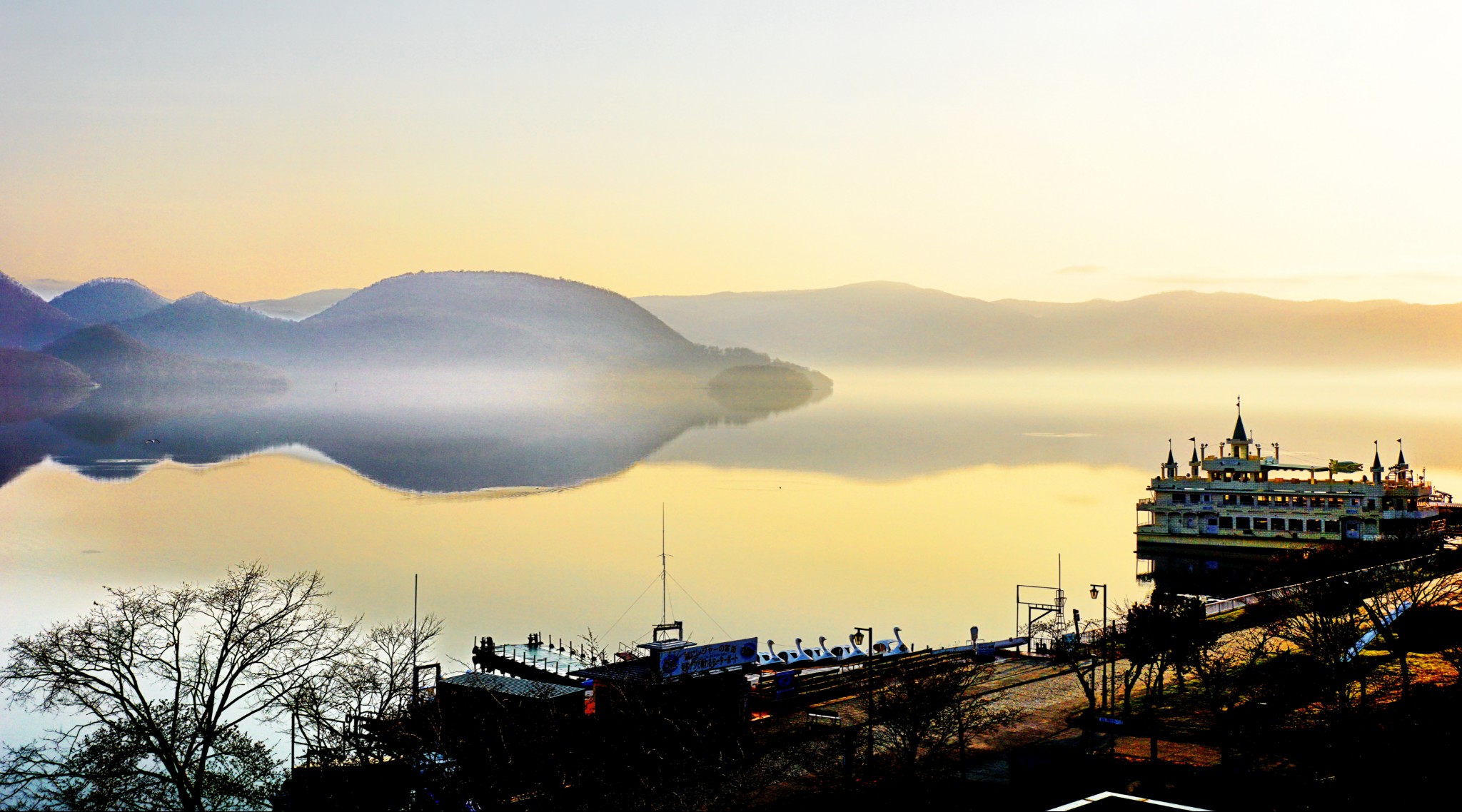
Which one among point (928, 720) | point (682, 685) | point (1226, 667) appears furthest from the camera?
point (1226, 667)

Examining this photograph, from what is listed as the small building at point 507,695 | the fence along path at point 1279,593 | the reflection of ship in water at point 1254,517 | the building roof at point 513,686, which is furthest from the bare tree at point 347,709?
the reflection of ship in water at point 1254,517

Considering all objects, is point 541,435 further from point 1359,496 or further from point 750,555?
point 1359,496

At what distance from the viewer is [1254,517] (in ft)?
181

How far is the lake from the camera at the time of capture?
4197 centimetres

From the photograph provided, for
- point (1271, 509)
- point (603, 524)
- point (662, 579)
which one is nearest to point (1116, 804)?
point (662, 579)

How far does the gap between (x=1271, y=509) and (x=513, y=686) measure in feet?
141

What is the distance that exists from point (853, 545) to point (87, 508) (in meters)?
42.7

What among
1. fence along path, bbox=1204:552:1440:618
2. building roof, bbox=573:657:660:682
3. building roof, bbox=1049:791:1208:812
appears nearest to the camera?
building roof, bbox=1049:791:1208:812

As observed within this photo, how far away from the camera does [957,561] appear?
5269 centimetres

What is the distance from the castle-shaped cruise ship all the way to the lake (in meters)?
3.38

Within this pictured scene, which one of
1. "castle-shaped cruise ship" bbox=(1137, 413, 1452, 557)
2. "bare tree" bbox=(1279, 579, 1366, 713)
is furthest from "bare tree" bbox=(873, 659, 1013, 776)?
"castle-shaped cruise ship" bbox=(1137, 413, 1452, 557)

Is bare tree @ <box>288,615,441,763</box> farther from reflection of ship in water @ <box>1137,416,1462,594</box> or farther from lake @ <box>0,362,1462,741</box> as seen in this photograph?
reflection of ship in water @ <box>1137,416,1462,594</box>

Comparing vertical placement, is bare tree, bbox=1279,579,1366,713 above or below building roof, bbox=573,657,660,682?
above

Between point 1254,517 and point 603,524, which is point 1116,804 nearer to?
point 1254,517
